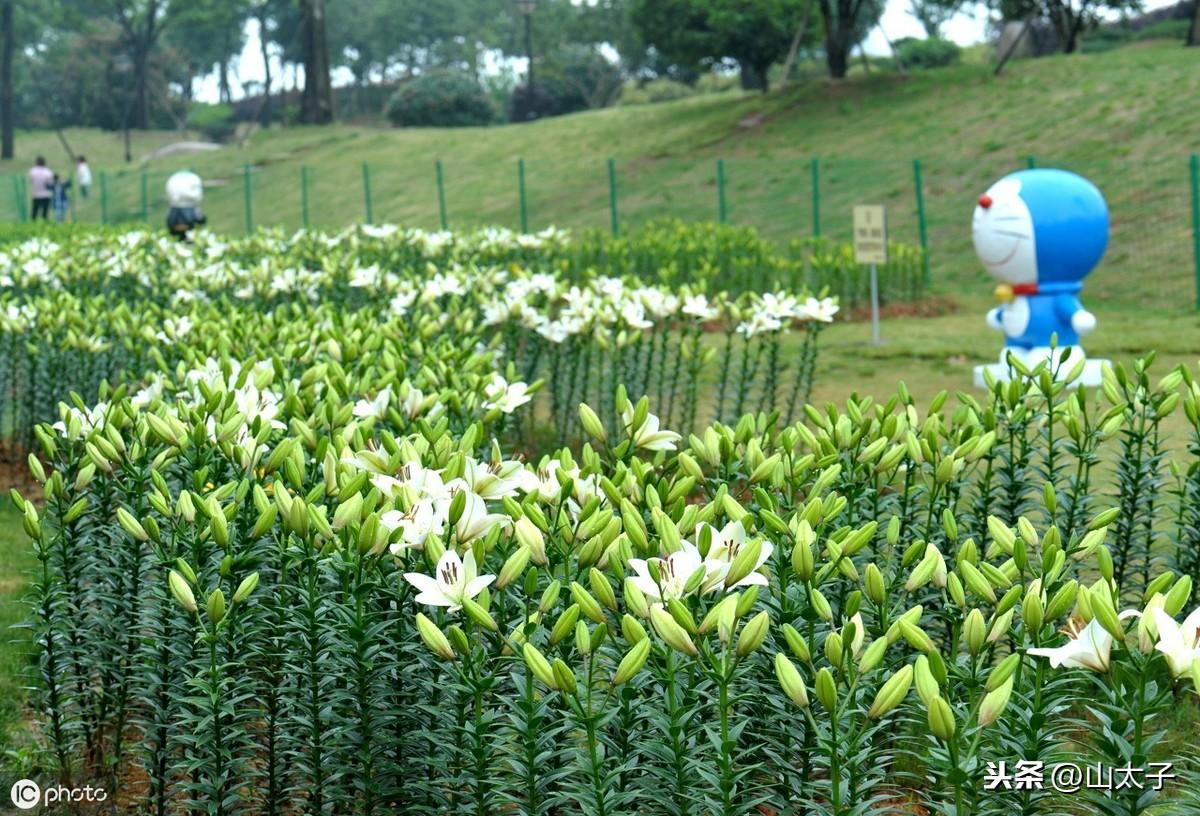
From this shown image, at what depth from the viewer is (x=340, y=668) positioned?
3383 mm

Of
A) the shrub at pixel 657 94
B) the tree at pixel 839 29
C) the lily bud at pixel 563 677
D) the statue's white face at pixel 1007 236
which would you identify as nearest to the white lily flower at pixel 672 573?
the lily bud at pixel 563 677

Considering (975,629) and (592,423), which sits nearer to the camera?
(975,629)

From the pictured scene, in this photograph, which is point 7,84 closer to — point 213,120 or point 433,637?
point 213,120

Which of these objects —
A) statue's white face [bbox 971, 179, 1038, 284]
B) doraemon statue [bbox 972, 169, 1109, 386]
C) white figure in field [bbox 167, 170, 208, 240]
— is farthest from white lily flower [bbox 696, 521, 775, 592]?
white figure in field [bbox 167, 170, 208, 240]

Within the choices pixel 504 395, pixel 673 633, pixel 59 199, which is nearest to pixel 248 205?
pixel 59 199

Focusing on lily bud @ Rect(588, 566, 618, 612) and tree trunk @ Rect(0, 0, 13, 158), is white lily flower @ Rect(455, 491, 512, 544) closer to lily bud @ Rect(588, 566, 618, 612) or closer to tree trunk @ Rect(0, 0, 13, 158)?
lily bud @ Rect(588, 566, 618, 612)

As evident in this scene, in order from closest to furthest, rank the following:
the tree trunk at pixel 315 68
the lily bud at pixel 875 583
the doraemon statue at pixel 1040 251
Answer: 1. the lily bud at pixel 875 583
2. the doraemon statue at pixel 1040 251
3. the tree trunk at pixel 315 68

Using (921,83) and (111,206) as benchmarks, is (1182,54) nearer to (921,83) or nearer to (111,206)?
(921,83)

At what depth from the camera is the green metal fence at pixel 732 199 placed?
20484mm

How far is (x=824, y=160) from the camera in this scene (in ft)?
98.7

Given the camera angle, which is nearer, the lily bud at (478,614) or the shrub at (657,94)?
the lily bud at (478,614)

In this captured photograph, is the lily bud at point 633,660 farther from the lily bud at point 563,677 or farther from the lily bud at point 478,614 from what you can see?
the lily bud at point 478,614

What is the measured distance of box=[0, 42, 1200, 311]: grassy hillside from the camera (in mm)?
22594

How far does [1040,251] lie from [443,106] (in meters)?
42.1
